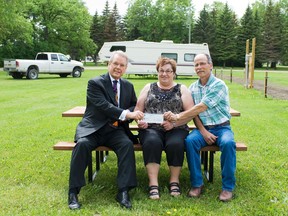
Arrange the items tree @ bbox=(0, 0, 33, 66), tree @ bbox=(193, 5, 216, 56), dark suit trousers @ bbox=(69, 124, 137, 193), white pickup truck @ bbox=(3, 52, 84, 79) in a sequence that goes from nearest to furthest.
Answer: dark suit trousers @ bbox=(69, 124, 137, 193), white pickup truck @ bbox=(3, 52, 84, 79), tree @ bbox=(0, 0, 33, 66), tree @ bbox=(193, 5, 216, 56)

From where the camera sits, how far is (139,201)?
369 centimetres

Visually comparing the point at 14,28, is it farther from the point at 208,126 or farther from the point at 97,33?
the point at 97,33

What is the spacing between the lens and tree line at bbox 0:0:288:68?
4422 cm

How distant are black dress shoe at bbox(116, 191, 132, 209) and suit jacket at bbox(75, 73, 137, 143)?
74cm

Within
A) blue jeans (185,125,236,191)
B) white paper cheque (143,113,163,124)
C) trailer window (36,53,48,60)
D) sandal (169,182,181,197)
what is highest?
trailer window (36,53,48,60)

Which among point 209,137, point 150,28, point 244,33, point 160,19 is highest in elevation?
point 160,19

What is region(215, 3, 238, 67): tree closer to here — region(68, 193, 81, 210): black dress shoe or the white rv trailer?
the white rv trailer

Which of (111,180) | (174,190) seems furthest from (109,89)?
(174,190)

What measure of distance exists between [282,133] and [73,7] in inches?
1654

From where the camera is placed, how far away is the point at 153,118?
158 inches

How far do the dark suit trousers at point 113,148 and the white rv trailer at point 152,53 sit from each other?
20.9 metres

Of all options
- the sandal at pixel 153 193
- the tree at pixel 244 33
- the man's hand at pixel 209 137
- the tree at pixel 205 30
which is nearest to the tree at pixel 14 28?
the man's hand at pixel 209 137

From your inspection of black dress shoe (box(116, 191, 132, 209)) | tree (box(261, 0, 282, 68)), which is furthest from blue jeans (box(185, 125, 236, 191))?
tree (box(261, 0, 282, 68))

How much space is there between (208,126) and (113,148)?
3.61 feet
